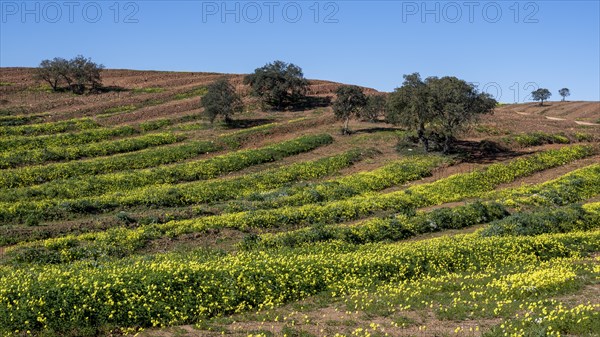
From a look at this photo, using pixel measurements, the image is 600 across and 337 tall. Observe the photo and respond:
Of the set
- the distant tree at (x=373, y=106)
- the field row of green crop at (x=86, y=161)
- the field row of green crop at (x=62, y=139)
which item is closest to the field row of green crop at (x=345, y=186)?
the distant tree at (x=373, y=106)

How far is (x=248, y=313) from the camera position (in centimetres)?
1619

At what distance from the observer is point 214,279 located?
17.2m

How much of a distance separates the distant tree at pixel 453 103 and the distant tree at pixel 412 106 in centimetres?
58

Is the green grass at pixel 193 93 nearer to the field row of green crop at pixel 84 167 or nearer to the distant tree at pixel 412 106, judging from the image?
the field row of green crop at pixel 84 167

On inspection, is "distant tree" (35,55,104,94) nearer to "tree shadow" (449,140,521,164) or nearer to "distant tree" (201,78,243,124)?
"distant tree" (201,78,243,124)

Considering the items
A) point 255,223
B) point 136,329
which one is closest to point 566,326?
point 136,329

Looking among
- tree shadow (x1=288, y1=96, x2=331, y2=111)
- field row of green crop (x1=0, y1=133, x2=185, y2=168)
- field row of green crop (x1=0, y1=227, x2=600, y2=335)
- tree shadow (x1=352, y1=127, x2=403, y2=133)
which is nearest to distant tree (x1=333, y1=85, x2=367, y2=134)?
tree shadow (x1=352, y1=127, x2=403, y2=133)

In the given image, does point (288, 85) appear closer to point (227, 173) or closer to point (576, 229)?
point (227, 173)

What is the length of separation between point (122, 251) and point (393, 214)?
15.7 meters

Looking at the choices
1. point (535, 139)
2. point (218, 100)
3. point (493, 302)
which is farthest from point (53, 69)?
→ point (493, 302)

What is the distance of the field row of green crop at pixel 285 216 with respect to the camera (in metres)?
24.3

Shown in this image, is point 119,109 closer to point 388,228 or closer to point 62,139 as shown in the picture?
point 62,139

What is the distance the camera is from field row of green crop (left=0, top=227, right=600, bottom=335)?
14.8 m

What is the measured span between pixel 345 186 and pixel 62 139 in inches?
1179
